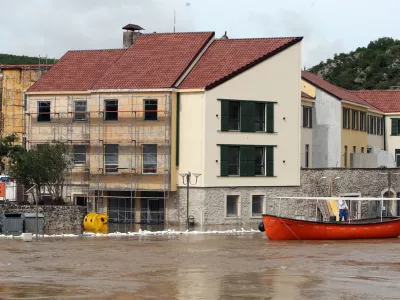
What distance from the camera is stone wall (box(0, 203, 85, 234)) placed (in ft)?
194

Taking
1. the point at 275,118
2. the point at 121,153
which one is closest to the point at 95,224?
the point at 121,153

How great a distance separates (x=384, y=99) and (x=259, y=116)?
88.6ft

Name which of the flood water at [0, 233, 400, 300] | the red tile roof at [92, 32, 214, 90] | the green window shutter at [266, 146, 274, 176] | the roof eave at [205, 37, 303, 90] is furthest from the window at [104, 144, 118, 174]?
the flood water at [0, 233, 400, 300]

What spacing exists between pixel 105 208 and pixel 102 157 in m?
3.25

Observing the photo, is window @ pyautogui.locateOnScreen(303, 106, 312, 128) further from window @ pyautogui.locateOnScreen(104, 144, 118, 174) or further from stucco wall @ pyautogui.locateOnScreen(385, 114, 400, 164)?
window @ pyautogui.locateOnScreen(104, 144, 118, 174)

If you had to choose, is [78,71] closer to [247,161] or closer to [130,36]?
[130,36]

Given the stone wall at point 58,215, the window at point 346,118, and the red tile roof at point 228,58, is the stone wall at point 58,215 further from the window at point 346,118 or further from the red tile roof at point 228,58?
the window at point 346,118

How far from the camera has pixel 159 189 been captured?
65.2 m

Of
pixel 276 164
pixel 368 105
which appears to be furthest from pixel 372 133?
pixel 276 164

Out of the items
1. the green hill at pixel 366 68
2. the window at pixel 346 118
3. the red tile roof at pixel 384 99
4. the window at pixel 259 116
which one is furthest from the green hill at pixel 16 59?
the window at pixel 259 116

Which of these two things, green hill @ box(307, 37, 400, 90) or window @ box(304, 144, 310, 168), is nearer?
window @ box(304, 144, 310, 168)

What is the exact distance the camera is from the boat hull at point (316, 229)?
55219mm

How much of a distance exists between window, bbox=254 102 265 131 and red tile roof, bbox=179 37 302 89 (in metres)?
2.67

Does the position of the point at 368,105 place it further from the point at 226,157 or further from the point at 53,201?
the point at 53,201
